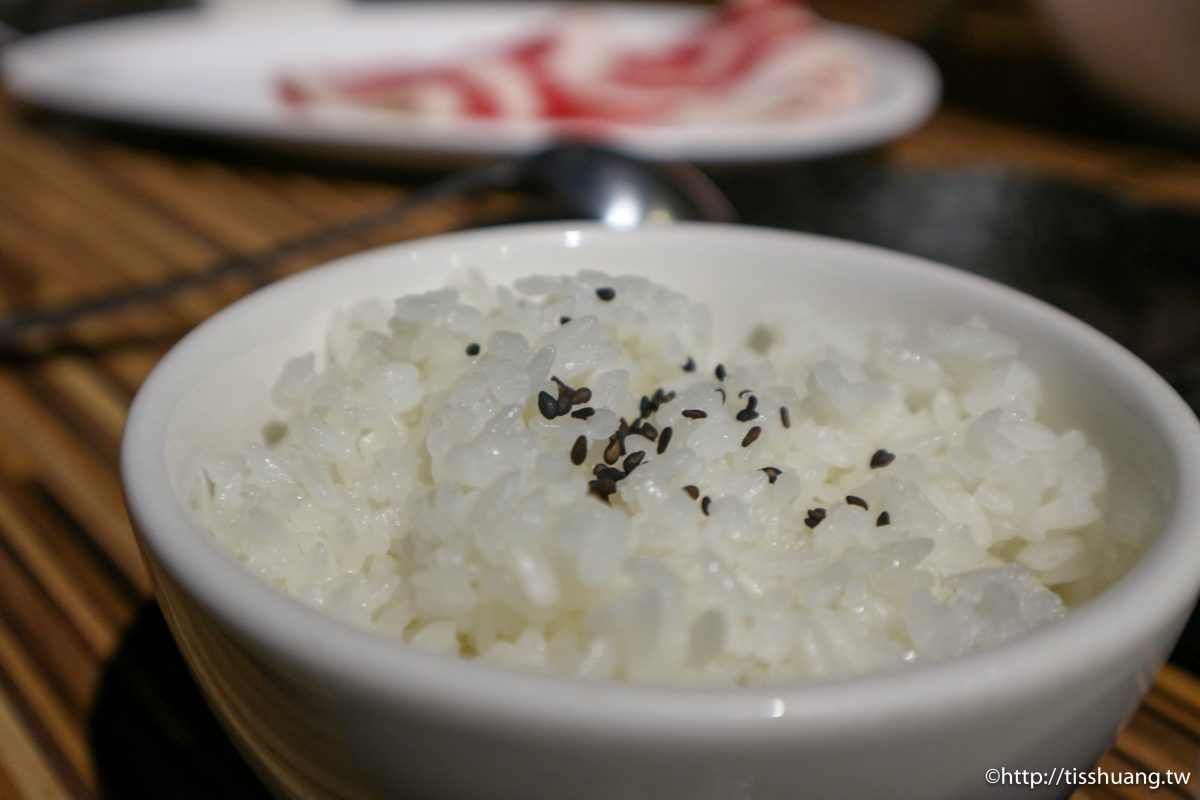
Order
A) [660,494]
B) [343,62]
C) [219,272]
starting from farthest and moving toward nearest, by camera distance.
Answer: [343,62] → [219,272] → [660,494]

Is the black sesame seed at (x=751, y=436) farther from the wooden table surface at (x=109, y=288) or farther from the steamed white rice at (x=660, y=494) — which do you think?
the wooden table surface at (x=109, y=288)

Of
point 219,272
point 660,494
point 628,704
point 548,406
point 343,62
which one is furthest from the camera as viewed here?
point 343,62

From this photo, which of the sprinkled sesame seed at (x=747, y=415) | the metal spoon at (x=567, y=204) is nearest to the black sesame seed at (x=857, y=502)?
the sprinkled sesame seed at (x=747, y=415)

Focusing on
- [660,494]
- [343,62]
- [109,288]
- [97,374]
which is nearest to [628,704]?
[660,494]

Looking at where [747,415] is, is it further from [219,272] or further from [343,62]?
[343,62]

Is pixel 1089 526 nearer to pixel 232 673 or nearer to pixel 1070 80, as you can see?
pixel 232 673

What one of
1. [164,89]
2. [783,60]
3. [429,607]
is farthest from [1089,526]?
[164,89]
